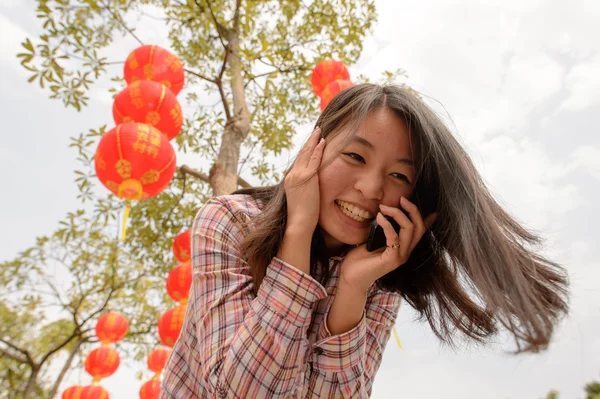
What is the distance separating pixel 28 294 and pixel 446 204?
6.85 m

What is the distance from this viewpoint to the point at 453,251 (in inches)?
45.8

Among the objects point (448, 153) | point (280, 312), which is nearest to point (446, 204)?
point (448, 153)

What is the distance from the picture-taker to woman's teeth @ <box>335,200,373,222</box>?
1.10 meters

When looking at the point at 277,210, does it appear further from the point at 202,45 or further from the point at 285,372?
the point at 202,45

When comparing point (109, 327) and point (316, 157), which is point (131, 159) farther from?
point (109, 327)

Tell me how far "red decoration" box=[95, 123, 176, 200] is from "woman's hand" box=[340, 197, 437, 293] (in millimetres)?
1839

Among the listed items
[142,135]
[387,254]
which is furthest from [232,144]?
[387,254]

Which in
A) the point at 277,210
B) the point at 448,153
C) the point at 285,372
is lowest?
the point at 285,372

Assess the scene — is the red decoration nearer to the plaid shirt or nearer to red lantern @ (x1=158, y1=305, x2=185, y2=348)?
red lantern @ (x1=158, y1=305, x2=185, y2=348)

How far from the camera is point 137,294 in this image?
6.71 m

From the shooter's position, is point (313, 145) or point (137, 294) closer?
point (313, 145)

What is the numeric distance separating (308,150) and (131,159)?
171cm

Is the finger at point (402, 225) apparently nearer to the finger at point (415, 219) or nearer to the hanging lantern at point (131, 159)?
the finger at point (415, 219)

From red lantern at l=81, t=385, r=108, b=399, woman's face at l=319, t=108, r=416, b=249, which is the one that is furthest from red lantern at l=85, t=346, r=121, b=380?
woman's face at l=319, t=108, r=416, b=249
